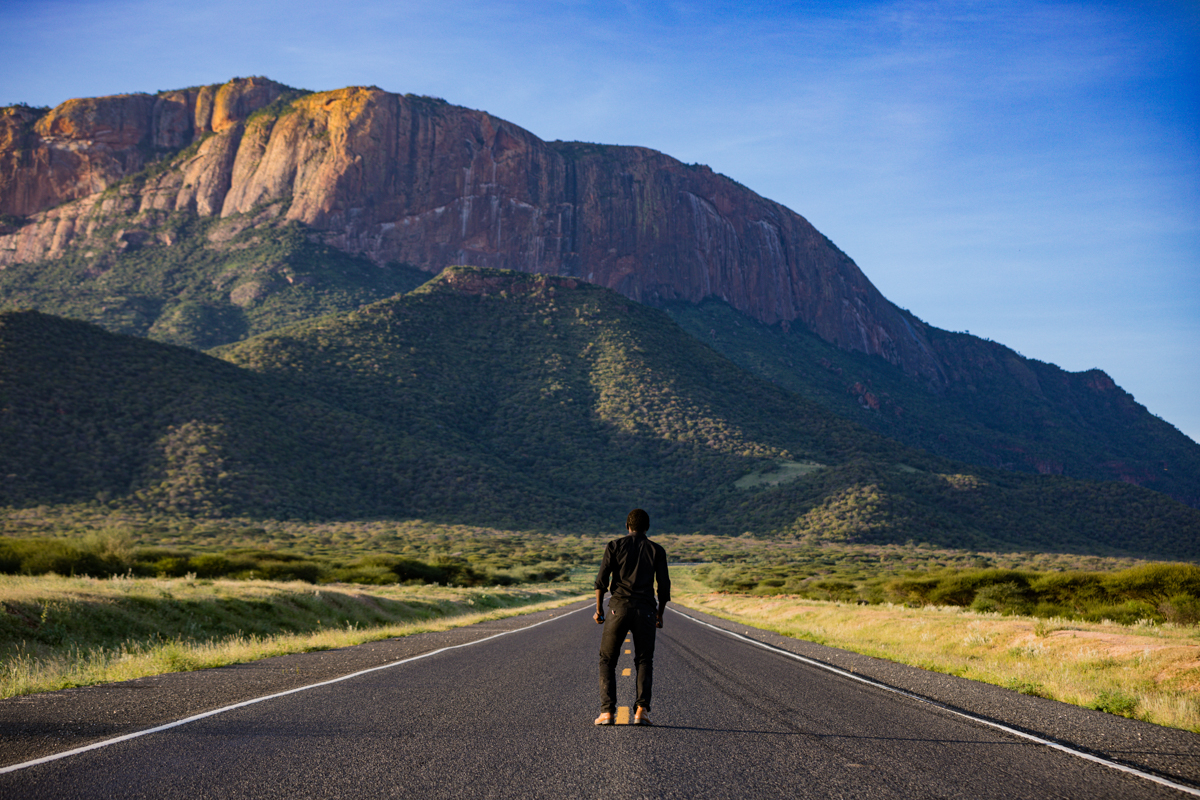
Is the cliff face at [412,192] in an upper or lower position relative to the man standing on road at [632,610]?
upper

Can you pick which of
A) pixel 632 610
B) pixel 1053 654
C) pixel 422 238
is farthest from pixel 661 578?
pixel 422 238

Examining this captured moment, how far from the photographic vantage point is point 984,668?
13523 mm

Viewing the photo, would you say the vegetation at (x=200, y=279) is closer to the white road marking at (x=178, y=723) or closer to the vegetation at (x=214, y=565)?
the vegetation at (x=214, y=565)

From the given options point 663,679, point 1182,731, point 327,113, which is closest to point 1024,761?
point 1182,731

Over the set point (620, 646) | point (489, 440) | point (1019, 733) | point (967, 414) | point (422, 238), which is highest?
point (422, 238)

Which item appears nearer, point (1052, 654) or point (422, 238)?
point (1052, 654)

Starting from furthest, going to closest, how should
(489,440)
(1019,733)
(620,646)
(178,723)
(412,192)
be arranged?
(412,192) < (489,440) < (620,646) < (1019,733) < (178,723)

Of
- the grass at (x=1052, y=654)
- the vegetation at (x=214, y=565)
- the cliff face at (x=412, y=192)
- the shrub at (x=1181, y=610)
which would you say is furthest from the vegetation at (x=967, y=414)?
the grass at (x=1052, y=654)

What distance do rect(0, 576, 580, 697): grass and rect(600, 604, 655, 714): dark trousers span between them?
22.8ft

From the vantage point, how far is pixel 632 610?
766 centimetres

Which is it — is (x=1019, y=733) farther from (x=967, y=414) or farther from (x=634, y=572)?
(x=967, y=414)

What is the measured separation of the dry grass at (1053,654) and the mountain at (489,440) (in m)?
50.7

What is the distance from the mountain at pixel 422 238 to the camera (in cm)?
11969

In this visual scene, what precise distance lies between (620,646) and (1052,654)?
1051 centimetres
